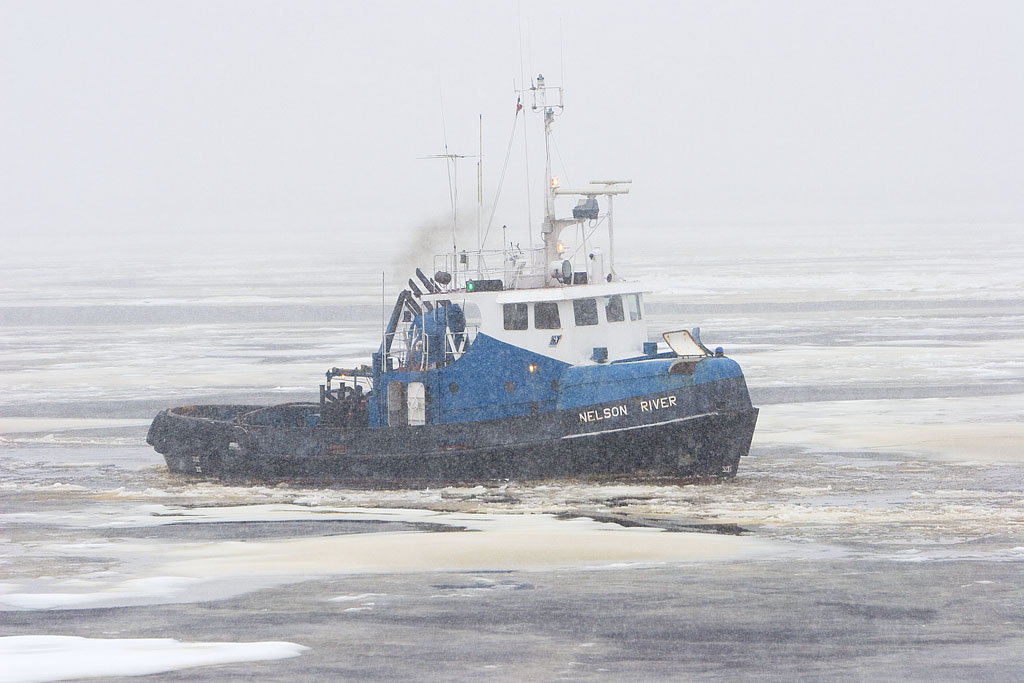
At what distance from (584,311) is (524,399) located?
136 cm

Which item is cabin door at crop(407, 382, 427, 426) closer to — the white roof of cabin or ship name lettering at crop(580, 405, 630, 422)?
the white roof of cabin

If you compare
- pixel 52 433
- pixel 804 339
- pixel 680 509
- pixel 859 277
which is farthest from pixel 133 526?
pixel 859 277

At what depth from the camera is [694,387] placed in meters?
17.8

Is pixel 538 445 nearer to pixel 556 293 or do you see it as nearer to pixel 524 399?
pixel 524 399

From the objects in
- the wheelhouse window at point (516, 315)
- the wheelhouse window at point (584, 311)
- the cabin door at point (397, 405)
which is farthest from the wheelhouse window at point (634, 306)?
the cabin door at point (397, 405)

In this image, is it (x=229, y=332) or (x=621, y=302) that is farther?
(x=229, y=332)

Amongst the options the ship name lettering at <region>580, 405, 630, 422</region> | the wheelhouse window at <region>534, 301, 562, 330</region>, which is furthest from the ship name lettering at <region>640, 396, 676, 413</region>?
the wheelhouse window at <region>534, 301, 562, 330</region>

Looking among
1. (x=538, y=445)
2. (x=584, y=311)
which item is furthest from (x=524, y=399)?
(x=584, y=311)

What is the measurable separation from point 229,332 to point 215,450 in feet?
61.8

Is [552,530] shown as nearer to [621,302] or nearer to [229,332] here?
[621,302]

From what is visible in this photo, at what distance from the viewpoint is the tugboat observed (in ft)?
58.7

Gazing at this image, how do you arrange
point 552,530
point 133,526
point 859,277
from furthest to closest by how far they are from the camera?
point 859,277
point 133,526
point 552,530

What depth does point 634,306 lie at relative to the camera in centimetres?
1923

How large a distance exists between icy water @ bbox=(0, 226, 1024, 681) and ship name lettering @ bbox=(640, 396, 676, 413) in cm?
93
